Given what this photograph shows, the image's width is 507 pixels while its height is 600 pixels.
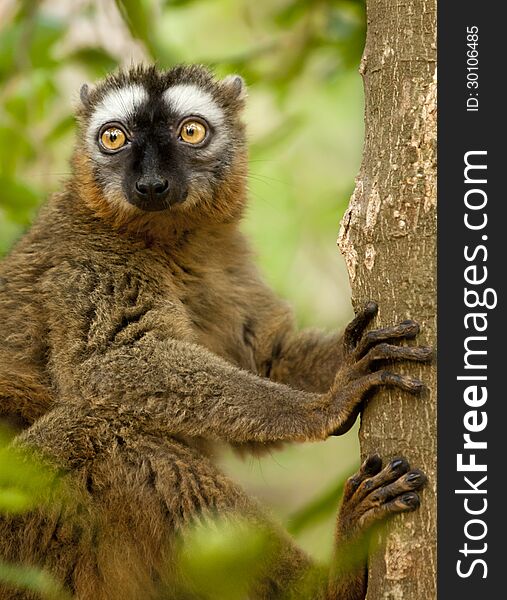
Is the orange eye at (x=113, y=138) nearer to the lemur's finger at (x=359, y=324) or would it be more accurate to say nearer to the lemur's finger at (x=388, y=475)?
the lemur's finger at (x=359, y=324)

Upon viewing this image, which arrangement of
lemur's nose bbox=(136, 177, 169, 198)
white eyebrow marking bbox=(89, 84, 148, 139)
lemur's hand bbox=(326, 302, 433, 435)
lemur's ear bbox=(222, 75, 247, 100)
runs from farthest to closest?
lemur's ear bbox=(222, 75, 247, 100), white eyebrow marking bbox=(89, 84, 148, 139), lemur's nose bbox=(136, 177, 169, 198), lemur's hand bbox=(326, 302, 433, 435)

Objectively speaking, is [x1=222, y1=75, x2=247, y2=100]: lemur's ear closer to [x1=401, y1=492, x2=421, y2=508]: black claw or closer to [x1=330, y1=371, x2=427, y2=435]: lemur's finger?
[x1=330, y1=371, x2=427, y2=435]: lemur's finger

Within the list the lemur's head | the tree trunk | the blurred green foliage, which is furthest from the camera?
the blurred green foliage

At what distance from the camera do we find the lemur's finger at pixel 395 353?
399cm

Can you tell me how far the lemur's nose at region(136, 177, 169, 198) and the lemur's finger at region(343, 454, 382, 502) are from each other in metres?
2.39

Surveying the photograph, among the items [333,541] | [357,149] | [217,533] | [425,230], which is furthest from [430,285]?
[357,149]

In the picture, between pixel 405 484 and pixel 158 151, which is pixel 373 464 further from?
pixel 158 151

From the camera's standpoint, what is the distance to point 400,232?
402 cm

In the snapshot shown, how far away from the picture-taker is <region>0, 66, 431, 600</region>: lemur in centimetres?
522

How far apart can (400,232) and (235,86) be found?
3.63 m

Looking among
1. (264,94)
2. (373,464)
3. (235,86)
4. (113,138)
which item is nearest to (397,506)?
(373,464)

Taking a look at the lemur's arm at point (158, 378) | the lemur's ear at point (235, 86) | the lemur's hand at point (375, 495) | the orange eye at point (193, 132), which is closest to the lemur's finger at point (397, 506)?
the lemur's hand at point (375, 495)

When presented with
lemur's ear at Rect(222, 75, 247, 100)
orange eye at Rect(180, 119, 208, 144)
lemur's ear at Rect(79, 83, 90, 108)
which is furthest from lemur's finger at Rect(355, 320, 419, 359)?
lemur's ear at Rect(79, 83, 90, 108)

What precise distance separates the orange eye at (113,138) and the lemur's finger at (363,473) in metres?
2.99
